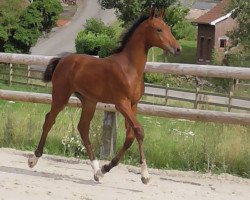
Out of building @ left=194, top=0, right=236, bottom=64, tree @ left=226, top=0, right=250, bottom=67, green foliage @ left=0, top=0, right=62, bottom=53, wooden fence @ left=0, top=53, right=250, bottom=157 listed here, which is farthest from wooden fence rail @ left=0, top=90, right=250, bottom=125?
building @ left=194, top=0, right=236, bottom=64

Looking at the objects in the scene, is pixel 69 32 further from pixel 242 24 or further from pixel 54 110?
pixel 54 110

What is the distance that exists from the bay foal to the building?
37.3 meters

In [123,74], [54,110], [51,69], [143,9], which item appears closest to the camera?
[123,74]

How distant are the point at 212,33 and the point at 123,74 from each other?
128ft

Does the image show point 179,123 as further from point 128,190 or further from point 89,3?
point 89,3

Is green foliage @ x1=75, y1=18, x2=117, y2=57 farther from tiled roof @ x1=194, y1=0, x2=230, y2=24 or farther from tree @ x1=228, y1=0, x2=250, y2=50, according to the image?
tiled roof @ x1=194, y1=0, x2=230, y2=24

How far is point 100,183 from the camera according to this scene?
7371mm

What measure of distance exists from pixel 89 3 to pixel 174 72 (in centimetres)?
5454

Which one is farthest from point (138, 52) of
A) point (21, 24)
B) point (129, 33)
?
point (21, 24)

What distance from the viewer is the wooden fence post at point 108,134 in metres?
8.70

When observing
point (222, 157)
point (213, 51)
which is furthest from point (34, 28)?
point (222, 157)

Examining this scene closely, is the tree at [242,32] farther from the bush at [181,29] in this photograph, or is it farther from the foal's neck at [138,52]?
the foal's neck at [138,52]

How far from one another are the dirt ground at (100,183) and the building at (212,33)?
119 feet

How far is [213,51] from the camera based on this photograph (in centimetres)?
4272
